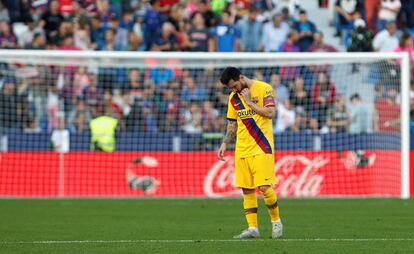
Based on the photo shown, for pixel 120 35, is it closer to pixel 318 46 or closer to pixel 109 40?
pixel 109 40

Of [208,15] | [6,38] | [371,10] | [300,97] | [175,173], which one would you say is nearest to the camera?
[175,173]

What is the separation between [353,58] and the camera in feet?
82.2

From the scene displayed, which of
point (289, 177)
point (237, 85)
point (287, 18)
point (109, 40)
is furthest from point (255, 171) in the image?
point (287, 18)

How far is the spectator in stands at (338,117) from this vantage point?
25938 millimetres

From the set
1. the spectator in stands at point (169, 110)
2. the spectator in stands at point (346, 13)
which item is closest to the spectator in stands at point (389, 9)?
the spectator in stands at point (346, 13)

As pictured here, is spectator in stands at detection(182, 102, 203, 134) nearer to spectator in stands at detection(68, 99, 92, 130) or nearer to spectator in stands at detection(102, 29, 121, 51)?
spectator in stands at detection(68, 99, 92, 130)

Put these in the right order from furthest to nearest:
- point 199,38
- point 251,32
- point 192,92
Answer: point 251,32
point 199,38
point 192,92

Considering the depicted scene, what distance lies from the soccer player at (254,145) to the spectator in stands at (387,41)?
16.4m

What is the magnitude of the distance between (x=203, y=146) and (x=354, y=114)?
12.1 feet

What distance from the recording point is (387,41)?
30.0m

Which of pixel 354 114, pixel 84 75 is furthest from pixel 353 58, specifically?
pixel 84 75

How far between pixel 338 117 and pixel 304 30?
470cm
